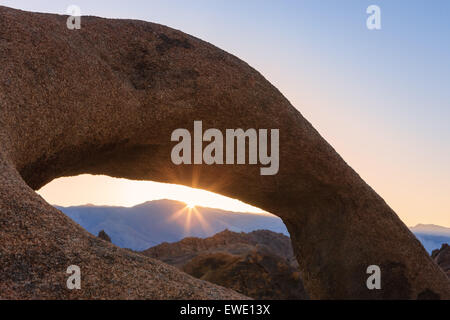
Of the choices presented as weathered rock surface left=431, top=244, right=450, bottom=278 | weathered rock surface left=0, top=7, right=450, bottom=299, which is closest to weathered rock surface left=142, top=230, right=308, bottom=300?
weathered rock surface left=0, top=7, right=450, bottom=299

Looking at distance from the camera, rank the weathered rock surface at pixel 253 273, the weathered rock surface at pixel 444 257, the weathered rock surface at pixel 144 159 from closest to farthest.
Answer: the weathered rock surface at pixel 144 159
the weathered rock surface at pixel 253 273
the weathered rock surface at pixel 444 257

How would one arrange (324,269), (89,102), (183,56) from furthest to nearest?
(324,269) → (183,56) → (89,102)

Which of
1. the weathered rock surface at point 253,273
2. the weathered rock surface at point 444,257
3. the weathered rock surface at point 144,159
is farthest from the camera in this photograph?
the weathered rock surface at point 444,257

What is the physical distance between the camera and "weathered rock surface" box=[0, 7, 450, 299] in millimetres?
3691

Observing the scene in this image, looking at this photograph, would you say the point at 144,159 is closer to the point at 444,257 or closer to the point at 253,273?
the point at 253,273

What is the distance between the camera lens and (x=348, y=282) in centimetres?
1004

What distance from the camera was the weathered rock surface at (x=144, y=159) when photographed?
369cm

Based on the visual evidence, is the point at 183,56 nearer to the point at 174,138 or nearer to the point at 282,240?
the point at 174,138

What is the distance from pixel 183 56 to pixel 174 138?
1612 millimetres

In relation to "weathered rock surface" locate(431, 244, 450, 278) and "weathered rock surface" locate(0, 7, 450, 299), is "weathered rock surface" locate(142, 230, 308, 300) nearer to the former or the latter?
"weathered rock surface" locate(0, 7, 450, 299)

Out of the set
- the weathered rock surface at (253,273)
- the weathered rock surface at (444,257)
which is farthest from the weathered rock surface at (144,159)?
the weathered rock surface at (444,257)

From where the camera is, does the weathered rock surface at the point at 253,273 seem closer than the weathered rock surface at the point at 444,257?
Yes

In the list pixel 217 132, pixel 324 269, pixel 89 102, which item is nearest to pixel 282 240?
pixel 324 269

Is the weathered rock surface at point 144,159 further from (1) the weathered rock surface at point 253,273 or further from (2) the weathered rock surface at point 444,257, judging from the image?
(2) the weathered rock surface at point 444,257
